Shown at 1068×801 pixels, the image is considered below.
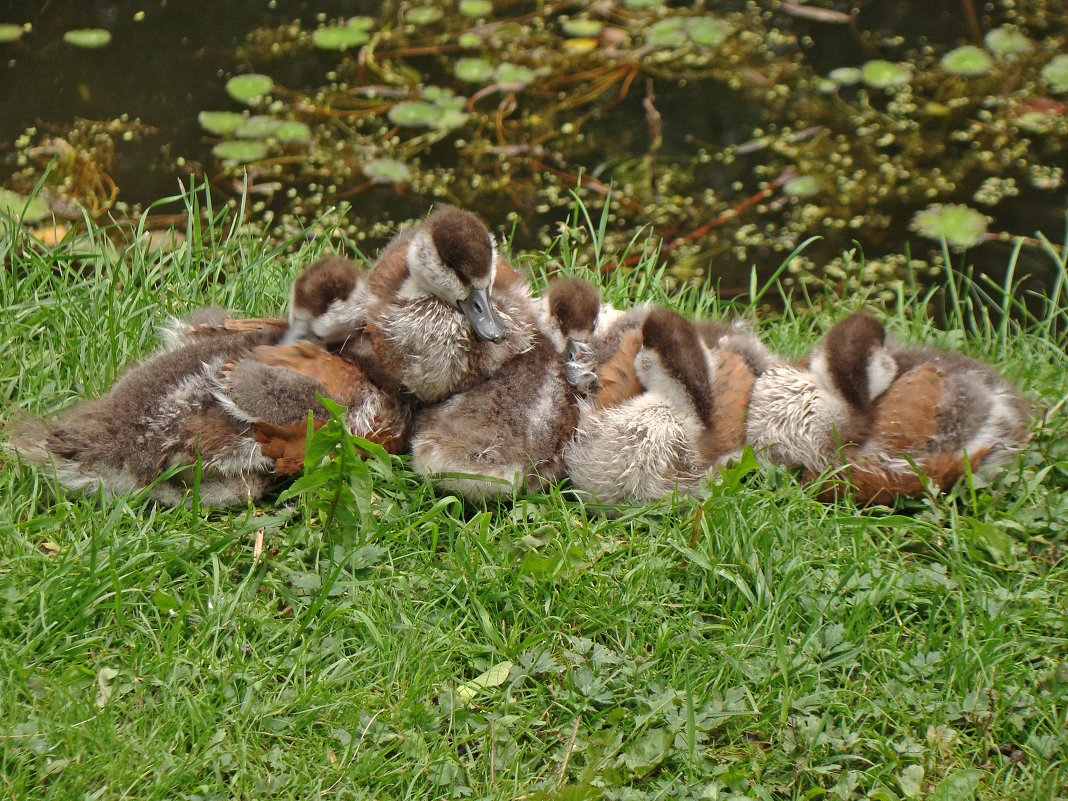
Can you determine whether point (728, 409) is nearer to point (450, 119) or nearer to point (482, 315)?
point (482, 315)

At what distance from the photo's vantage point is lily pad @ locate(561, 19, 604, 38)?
8.34 meters

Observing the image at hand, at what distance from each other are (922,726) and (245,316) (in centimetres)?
320

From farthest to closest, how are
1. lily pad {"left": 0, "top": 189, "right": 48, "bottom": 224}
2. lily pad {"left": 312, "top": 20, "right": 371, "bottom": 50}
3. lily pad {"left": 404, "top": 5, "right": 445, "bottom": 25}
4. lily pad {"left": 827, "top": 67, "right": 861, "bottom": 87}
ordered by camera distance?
lily pad {"left": 404, "top": 5, "right": 445, "bottom": 25}
lily pad {"left": 312, "top": 20, "right": 371, "bottom": 50}
lily pad {"left": 827, "top": 67, "right": 861, "bottom": 87}
lily pad {"left": 0, "top": 189, "right": 48, "bottom": 224}

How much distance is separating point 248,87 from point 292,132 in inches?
26.9

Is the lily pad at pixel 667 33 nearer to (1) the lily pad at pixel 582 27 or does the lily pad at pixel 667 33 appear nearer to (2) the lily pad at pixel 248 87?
(1) the lily pad at pixel 582 27

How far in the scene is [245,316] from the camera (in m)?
4.45

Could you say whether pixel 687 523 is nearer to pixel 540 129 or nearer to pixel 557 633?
pixel 557 633

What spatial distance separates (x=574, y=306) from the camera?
390 cm

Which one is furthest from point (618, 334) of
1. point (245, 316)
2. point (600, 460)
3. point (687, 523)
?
point (245, 316)

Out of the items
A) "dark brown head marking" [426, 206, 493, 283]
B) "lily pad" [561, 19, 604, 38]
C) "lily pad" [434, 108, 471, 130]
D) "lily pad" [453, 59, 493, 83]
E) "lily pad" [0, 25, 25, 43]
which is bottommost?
"lily pad" [434, 108, 471, 130]

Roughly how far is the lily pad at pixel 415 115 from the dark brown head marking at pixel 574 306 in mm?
3989

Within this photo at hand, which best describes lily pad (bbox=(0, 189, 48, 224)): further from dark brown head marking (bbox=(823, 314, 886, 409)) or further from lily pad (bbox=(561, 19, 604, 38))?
dark brown head marking (bbox=(823, 314, 886, 409))

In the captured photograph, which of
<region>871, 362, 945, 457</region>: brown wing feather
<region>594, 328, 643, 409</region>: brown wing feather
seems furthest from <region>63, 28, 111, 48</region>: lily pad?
<region>871, 362, 945, 457</region>: brown wing feather

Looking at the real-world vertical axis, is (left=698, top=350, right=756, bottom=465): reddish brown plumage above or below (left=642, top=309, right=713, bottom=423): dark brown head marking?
below
